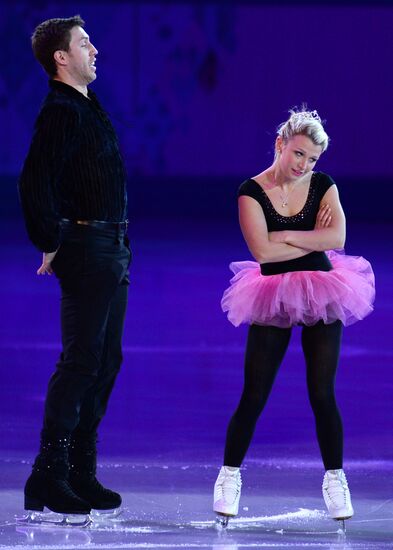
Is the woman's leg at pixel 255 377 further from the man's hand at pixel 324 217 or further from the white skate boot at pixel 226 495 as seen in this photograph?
the man's hand at pixel 324 217

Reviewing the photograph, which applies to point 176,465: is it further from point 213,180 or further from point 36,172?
point 213,180

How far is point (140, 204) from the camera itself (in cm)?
1938

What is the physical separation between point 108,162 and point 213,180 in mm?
14884

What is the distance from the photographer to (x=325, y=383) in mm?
4625

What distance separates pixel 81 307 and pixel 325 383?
0.89 metres

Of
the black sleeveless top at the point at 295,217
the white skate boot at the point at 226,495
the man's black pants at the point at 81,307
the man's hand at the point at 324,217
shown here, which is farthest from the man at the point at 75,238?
the man's hand at the point at 324,217

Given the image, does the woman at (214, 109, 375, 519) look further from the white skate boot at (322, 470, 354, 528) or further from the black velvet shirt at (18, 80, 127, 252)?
the black velvet shirt at (18, 80, 127, 252)

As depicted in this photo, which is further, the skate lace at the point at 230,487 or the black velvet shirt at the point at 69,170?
the skate lace at the point at 230,487

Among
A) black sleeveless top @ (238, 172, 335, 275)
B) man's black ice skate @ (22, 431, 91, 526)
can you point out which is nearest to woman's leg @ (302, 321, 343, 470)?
black sleeveless top @ (238, 172, 335, 275)

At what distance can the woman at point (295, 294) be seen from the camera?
15.1 feet

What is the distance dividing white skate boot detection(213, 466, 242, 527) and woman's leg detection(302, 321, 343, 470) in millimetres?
330

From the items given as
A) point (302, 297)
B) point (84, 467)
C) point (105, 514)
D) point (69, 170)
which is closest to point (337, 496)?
point (302, 297)

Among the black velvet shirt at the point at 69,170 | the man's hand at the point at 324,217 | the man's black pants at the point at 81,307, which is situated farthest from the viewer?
the man's hand at the point at 324,217

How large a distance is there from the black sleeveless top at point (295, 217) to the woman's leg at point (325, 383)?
25cm
